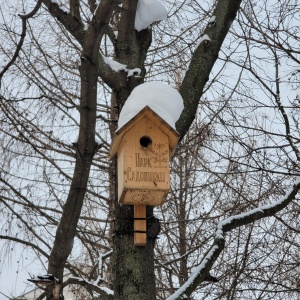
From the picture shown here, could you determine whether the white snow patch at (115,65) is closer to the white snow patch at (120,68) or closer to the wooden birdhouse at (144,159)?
the white snow patch at (120,68)

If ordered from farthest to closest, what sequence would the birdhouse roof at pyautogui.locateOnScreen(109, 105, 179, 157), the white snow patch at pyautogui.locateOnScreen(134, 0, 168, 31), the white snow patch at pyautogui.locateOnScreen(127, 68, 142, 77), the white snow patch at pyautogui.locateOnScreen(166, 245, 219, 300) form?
the white snow patch at pyautogui.locateOnScreen(134, 0, 168, 31), the white snow patch at pyautogui.locateOnScreen(127, 68, 142, 77), the birdhouse roof at pyautogui.locateOnScreen(109, 105, 179, 157), the white snow patch at pyautogui.locateOnScreen(166, 245, 219, 300)

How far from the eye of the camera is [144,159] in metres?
2.86

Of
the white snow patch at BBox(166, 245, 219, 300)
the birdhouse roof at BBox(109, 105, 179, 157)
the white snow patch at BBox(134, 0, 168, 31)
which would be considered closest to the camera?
the white snow patch at BBox(166, 245, 219, 300)

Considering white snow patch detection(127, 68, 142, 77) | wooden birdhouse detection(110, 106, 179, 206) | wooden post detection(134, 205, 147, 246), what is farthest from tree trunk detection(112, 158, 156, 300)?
white snow patch detection(127, 68, 142, 77)

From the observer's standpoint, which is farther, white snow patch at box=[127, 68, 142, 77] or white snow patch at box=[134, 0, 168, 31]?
white snow patch at box=[134, 0, 168, 31]

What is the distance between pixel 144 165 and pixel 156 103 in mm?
318

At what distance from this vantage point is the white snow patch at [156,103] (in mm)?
2865

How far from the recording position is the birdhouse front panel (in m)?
2.78

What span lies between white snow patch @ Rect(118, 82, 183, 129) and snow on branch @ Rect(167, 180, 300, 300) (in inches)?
24.1

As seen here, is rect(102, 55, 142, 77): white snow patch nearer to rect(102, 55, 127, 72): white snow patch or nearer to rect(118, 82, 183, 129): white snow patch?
rect(102, 55, 127, 72): white snow patch

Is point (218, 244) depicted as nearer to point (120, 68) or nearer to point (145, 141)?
point (145, 141)

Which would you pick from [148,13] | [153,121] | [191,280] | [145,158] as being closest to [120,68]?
[148,13]

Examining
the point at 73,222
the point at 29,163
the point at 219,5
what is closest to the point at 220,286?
the point at 29,163

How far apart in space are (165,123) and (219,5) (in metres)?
0.81
